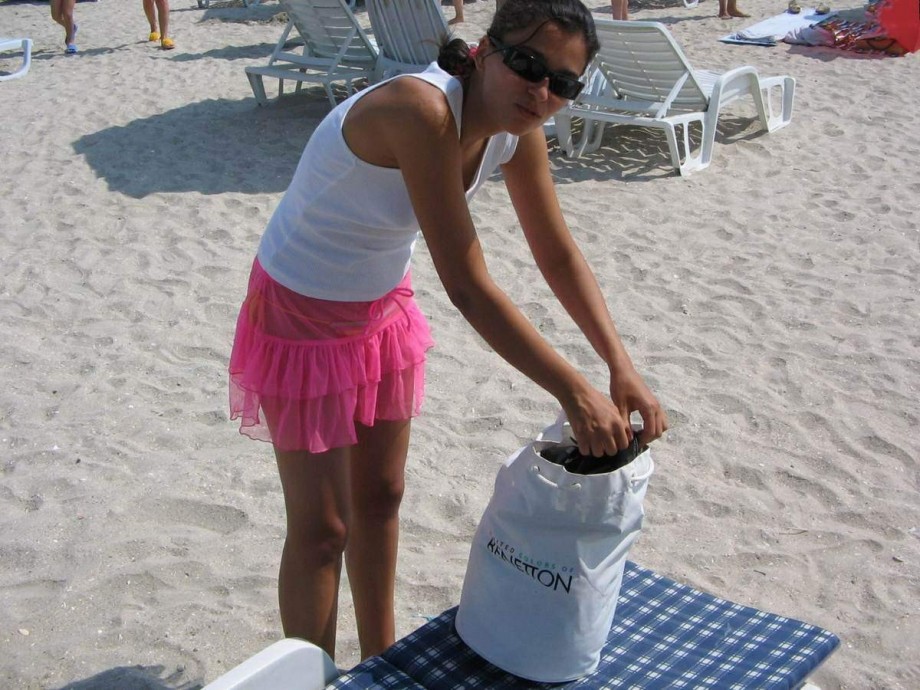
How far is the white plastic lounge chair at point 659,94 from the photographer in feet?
20.4

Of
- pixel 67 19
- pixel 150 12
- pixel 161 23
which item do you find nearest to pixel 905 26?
pixel 161 23

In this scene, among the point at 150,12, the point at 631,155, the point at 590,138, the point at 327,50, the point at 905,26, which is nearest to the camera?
the point at 631,155

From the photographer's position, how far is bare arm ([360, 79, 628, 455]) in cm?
160

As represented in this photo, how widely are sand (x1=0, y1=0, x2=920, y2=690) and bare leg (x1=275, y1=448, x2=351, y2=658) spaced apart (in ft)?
1.77

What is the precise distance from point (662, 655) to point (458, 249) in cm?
108

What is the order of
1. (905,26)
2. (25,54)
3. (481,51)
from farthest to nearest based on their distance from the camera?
(25,54), (905,26), (481,51)

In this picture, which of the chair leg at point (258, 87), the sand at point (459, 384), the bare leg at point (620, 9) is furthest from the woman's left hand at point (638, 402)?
the bare leg at point (620, 9)

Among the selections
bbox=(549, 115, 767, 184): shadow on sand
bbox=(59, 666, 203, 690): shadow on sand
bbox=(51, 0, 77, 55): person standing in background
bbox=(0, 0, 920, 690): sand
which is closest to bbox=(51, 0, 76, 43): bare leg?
bbox=(51, 0, 77, 55): person standing in background

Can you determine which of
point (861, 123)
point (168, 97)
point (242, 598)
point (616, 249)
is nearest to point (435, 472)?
point (242, 598)

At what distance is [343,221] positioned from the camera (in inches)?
70.7

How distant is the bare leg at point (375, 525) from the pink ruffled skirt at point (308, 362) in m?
0.14

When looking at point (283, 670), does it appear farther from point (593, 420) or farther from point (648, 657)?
point (648, 657)

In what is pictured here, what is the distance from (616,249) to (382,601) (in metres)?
3.21

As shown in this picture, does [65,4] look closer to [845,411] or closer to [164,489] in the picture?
[164,489]
